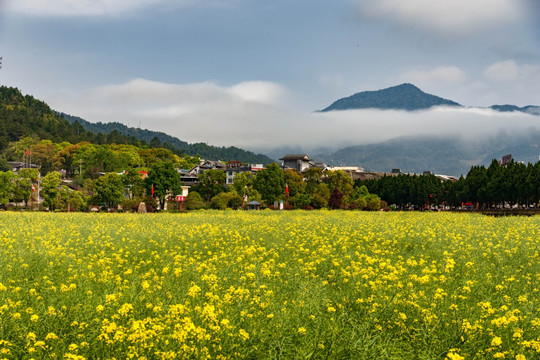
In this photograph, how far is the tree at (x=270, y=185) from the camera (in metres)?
75.6

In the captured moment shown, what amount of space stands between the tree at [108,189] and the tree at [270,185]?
26.3 meters

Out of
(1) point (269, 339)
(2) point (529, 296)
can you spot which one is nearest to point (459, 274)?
(2) point (529, 296)

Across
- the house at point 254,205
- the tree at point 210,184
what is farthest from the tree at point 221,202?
the tree at point 210,184

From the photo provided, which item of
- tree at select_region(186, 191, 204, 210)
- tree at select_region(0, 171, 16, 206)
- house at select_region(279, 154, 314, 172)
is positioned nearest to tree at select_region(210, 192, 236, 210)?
tree at select_region(186, 191, 204, 210)

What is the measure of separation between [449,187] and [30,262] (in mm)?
100708

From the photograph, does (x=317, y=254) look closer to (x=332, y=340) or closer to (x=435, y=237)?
(x=332, y=340)

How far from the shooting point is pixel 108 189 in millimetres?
73875

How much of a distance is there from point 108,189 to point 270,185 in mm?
29923

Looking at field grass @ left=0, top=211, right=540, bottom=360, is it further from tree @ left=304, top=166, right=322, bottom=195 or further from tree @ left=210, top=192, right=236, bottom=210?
tree @ left=304, top=166, right=322, bottom=195

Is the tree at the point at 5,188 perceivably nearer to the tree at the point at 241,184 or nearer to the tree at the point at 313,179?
the tree at the point at 241,184

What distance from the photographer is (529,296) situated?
11.2 metres

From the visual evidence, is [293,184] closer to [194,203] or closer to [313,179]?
[313,179]

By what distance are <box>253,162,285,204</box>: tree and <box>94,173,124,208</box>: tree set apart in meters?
26.3

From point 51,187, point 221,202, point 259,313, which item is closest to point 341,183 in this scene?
point 221,202
